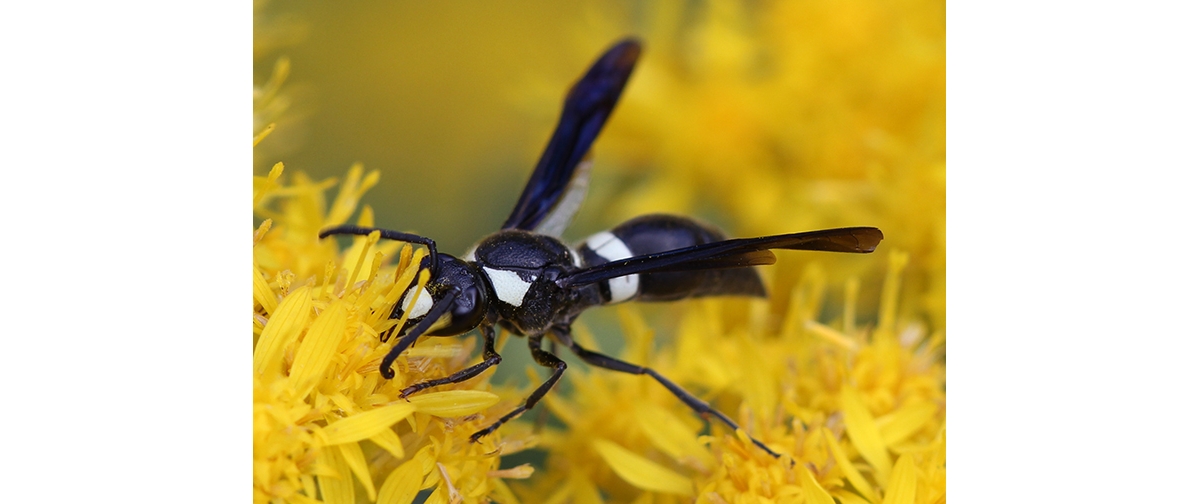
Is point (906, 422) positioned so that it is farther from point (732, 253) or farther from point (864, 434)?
point (732, 253)

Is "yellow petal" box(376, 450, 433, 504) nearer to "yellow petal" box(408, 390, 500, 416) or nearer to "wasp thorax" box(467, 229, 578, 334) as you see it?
"yellow petal" box(408, 390, 500, 416)

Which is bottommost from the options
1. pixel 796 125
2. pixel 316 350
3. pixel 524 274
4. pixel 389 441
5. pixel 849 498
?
pixel 849 498

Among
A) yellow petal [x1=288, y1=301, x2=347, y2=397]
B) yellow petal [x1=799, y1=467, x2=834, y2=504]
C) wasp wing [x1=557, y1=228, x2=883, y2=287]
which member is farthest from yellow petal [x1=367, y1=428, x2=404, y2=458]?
yellow petal [x1=799, y1=467, x2=834, y2=504]

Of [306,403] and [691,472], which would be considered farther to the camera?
[691,472]

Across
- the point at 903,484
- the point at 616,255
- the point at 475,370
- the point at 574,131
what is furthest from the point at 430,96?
the point at 903,484

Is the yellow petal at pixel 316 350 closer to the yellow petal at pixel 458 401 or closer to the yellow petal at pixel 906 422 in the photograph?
the yellow petal at pixel 458 401
